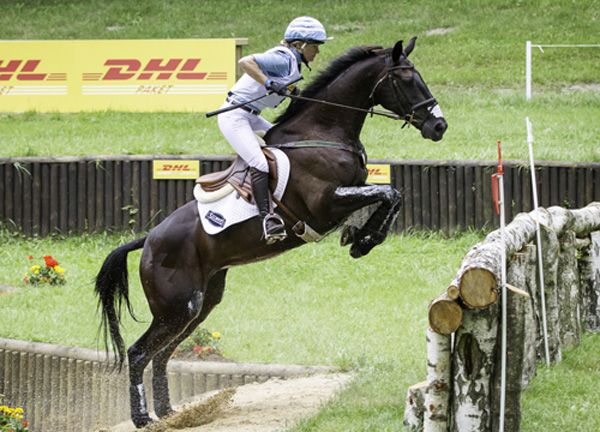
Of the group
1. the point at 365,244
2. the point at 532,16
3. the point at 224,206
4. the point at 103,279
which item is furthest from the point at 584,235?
the point at 532,16

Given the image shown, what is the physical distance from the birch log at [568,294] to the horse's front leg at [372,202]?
1840 millimetres

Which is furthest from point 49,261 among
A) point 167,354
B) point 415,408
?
point 415,408

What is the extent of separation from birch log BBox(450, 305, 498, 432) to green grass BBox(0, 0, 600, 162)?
8895 mm

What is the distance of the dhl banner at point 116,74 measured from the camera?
19984 mm

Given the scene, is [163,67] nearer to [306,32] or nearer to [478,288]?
[306,32]

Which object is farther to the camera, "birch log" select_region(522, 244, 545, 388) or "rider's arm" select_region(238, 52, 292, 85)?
"rider's arm" select_region(238, 52, 292, 85)

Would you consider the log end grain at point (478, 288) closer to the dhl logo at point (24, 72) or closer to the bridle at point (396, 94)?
the bridle at point (396, 94)

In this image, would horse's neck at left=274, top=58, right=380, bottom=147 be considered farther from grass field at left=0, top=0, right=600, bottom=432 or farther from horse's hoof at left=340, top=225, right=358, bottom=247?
grass field at left=0, top=0, right=600, bottom=432

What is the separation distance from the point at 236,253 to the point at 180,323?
860mm

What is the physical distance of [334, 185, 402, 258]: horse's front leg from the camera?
9867 millimetres

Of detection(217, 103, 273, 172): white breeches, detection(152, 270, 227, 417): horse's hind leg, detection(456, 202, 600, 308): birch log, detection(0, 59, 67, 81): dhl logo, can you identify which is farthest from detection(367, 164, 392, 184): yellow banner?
detection(0, 59, 67, 81): dhl logo

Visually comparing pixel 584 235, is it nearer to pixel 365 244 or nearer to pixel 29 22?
pixel 365 244

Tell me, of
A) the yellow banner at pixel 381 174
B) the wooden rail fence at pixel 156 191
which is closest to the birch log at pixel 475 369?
the wooden rail fence at pixel 156 191

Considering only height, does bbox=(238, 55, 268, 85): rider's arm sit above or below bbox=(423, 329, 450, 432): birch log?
above
